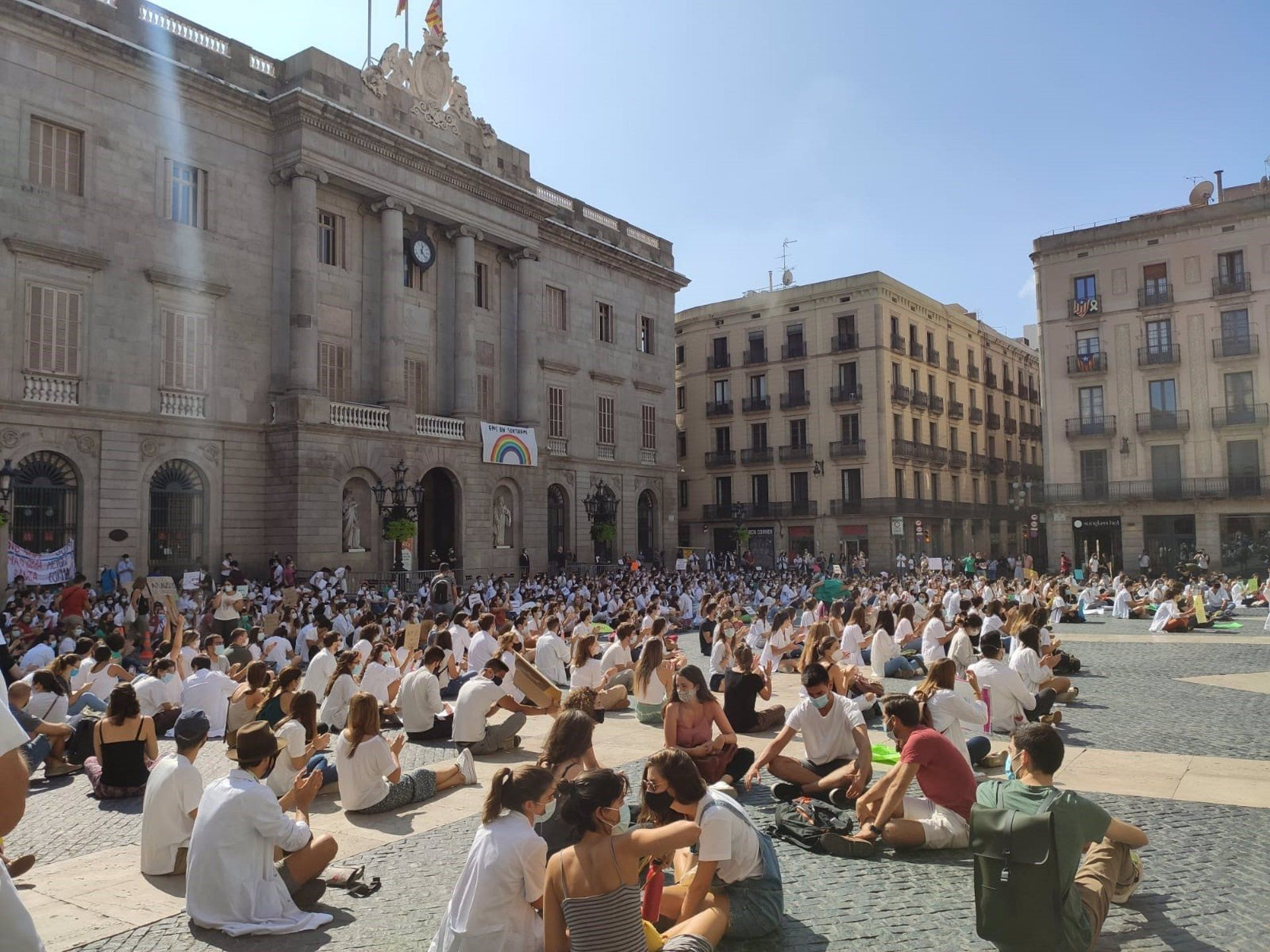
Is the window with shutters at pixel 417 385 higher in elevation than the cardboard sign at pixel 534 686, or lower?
higher

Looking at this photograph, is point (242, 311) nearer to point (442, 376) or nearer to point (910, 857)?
point (442, 376)

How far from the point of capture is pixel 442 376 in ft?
117

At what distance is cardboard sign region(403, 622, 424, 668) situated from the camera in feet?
51.7

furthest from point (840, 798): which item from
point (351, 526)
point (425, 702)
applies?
point (351, 526)

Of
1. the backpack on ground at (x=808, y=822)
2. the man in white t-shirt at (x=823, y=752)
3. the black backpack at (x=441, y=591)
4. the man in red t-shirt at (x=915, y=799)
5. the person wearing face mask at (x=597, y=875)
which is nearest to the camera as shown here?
the person wearing face mask at (x=597, y=875)

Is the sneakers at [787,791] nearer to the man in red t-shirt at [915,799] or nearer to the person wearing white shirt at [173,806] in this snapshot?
the man in red t-shirt at [915,799]

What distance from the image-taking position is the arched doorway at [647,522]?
45.4m

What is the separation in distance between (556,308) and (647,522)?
11379mm

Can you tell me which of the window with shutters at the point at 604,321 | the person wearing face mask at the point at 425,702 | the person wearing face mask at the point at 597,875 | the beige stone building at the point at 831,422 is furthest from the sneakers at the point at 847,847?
the beige stone building at the point at 831,422

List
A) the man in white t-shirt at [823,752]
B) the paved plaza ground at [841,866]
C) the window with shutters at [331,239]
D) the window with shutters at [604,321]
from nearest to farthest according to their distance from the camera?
the paved plaza ground at [841,866] < the man in white t-shirt at [823,752] < the window with shutters at [331,239] < the window with shutters at [604,321]

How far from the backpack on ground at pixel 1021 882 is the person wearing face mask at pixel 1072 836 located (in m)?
0.05

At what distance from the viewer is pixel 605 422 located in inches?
1711

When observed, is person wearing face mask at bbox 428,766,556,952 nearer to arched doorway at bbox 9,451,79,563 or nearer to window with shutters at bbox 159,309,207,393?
arched doorway at bbox 9,451,79,563

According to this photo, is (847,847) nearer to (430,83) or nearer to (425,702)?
(425,702)
